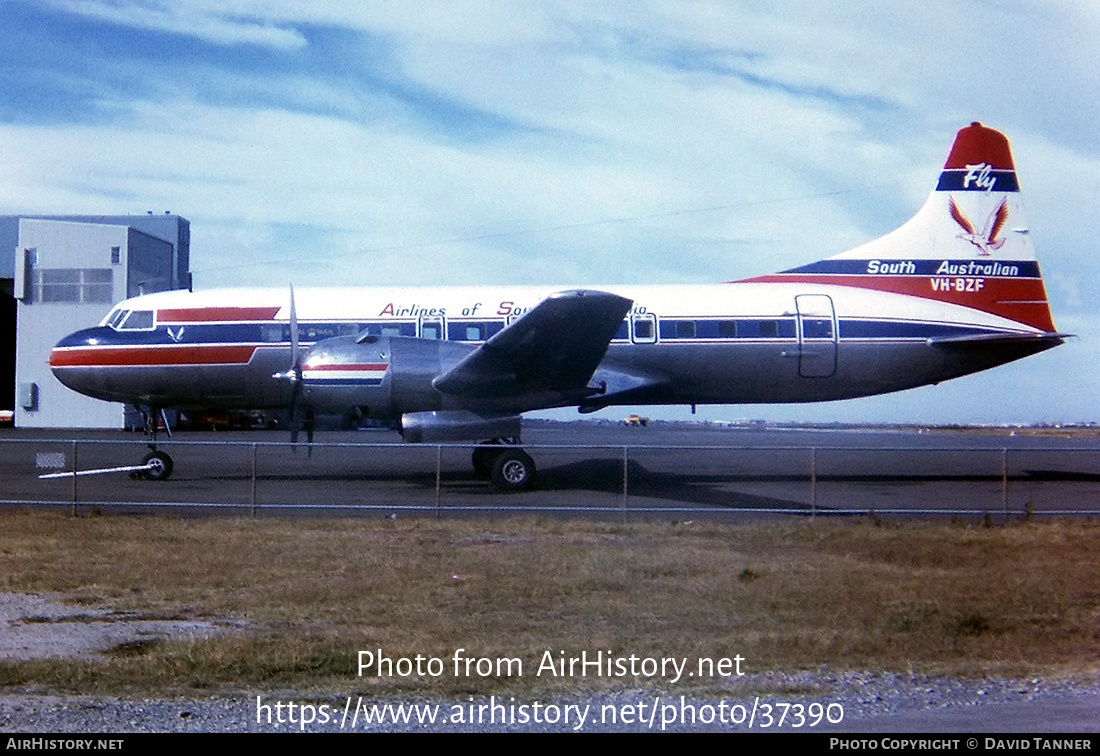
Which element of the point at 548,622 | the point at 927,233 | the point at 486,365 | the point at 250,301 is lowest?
the point at 548,622

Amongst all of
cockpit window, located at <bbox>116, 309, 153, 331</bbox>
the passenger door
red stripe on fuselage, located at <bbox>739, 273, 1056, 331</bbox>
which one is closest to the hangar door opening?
cockpit window, located at <bbox>116, 309, 153, 331</bbox>

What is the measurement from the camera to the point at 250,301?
70.7 feet

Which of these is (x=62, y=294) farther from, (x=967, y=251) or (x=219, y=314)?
(x=967, y=251)

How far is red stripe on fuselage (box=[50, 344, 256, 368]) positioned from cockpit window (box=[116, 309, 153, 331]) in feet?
1.80

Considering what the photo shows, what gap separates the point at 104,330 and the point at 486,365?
8810mm

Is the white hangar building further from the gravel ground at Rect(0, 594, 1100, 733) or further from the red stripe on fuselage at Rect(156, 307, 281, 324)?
the gravel ground at Rect(0, 594, 1100, 733)

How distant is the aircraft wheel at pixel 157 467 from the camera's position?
2066 cm

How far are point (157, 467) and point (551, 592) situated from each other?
1287 cm

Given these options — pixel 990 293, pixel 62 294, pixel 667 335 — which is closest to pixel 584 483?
pixel 667 335

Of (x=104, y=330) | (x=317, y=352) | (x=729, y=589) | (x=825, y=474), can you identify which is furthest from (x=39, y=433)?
(x=729, y=589)

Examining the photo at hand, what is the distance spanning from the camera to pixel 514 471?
62.4ft

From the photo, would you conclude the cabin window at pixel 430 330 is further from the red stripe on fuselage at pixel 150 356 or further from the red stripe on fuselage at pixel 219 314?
the red stripe on fuselage at pixel 150 356

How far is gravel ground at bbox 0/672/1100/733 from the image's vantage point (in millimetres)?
5836
